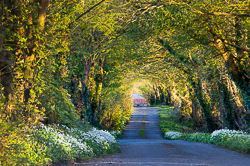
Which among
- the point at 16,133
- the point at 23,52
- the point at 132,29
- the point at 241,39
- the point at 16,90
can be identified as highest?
the point at 132,29

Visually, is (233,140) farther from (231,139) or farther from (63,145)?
(63,145)

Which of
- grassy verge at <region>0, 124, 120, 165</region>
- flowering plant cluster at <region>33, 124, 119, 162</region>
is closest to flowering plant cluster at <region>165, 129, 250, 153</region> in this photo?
flowering plant cluster at <region>33, 124, 119, 162</region>

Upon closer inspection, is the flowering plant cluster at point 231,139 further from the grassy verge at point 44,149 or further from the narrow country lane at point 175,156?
the grassy verge at point 44,149

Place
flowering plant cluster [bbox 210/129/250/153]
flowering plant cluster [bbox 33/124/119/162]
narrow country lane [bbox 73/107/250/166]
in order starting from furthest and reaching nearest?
flowering plant cluster [bbox 210/129/250/153] → narrow country lane [bbox 73/107/250/166] → flowering plant cluster [bbox 33/124/119/162]

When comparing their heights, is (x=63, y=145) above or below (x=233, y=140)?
above

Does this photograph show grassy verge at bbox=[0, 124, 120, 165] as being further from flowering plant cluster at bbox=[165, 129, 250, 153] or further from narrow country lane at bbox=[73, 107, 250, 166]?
flowering plant cluster at bbox=[165, 129, 250, 153]

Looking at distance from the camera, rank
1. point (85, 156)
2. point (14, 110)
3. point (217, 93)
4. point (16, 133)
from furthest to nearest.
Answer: point (217, 93) < point (85, 156) < point (14, 110) < point (16, 133)

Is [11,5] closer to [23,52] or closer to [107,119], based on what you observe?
[23,52]

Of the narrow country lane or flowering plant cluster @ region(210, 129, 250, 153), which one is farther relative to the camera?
flowering plant cluster @ region(210, 129, 250, 153)

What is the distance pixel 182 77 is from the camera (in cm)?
2412

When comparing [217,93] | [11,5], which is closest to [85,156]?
[11,5]

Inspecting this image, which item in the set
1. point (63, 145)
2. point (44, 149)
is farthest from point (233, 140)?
point (44, 149)

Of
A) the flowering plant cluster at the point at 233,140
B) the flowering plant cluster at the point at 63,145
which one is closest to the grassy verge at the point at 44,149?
the flowering plant cluster at the point at 63,145

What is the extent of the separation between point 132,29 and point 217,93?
9364mm
